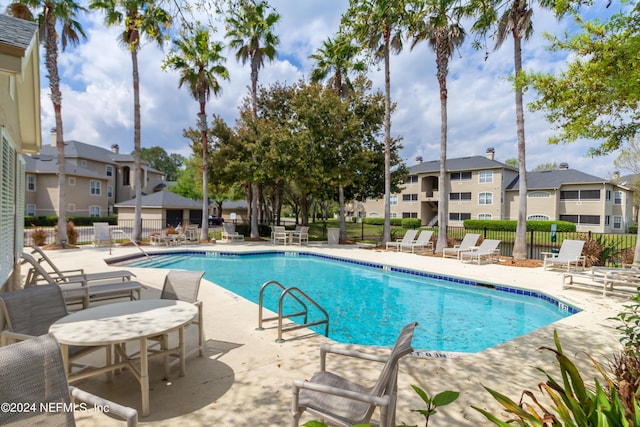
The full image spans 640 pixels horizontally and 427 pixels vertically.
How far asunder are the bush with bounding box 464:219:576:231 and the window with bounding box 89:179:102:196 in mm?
36190

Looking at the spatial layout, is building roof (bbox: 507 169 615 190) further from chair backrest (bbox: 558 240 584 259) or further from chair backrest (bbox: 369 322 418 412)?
chair backrest (bbox: 369 322 418 412)

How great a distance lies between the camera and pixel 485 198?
114 feet

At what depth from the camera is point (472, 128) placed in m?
14.1

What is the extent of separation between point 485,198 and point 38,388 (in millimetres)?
37992

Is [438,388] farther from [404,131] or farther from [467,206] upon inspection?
[467,206]

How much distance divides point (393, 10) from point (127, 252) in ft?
49.1

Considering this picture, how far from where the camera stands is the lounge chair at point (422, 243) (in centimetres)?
1709

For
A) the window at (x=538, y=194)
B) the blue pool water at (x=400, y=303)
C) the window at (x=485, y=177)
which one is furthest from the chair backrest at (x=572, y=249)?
the window at (x=538, y=194)

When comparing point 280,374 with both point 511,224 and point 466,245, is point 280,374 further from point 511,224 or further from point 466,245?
point 511,224

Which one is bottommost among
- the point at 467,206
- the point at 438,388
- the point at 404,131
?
the point at 438,388

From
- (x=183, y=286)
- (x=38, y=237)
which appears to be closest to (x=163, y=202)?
(x=38, y=237)

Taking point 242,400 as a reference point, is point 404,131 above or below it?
above

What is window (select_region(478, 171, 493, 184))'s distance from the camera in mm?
Result: 34312

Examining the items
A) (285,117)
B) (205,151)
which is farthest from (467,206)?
(205,151)
